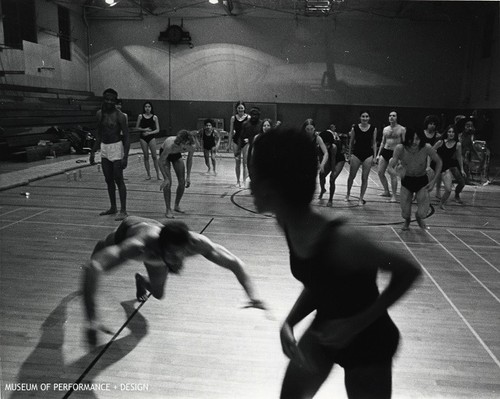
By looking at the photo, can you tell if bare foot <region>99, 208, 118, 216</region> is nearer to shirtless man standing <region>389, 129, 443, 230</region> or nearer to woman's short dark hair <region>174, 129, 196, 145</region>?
woman's short dark hair <region>174, 129, 196, 145</region>

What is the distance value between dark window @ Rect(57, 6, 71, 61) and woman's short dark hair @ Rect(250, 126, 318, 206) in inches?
614

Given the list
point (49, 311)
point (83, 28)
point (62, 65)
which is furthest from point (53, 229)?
point (83, 28)

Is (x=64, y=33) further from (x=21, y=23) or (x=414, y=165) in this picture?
(x=414, y=165)

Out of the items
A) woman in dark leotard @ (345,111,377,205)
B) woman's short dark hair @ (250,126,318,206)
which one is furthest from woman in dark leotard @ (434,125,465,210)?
woman's short dark hair @ (250,126,318,206)

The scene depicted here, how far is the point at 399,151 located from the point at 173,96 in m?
14.9

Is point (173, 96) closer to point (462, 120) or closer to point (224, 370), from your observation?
point (462, 120)

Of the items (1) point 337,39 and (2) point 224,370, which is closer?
(2) point 224,370

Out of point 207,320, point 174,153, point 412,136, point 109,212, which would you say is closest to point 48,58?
point 109,212

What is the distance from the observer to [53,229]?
571 cm

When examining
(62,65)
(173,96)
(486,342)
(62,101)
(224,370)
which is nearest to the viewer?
(224,370)

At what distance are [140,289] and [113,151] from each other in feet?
9.19

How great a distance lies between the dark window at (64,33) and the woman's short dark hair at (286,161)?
15596 mm

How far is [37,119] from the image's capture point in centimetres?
1243

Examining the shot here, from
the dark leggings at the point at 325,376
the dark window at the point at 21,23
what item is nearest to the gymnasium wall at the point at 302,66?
the dark window at the point at 21,23
